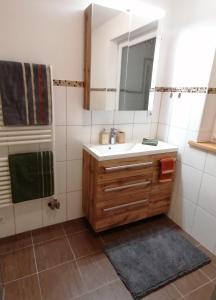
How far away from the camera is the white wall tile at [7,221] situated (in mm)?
1697

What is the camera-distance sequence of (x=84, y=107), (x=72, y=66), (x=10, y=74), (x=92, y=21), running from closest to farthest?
(x=10, y=74) < (x=92, y=21) < (x=72, y=66) < (x=84, y=107)

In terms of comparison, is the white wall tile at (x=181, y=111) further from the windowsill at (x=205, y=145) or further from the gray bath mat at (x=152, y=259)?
the gray bath mat at (x=152, y=259)

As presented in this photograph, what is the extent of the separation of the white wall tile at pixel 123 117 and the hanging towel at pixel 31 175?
2.31 feet

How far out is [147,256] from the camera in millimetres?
1642

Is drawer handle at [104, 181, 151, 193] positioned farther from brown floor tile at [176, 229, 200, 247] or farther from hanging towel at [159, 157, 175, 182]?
brown floor tile at [176, 229, 200, 247]

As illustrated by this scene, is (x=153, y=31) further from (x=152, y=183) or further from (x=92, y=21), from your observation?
(x=152, y=183)

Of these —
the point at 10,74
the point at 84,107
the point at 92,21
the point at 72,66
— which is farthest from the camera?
the point at 84,107

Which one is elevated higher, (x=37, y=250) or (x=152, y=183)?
(x=152, y=183)

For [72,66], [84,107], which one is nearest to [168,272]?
[84,107]

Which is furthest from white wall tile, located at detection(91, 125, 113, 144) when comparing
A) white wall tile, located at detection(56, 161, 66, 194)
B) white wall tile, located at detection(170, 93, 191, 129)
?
white wall tile, located at detection(170, 93, 191, 129)

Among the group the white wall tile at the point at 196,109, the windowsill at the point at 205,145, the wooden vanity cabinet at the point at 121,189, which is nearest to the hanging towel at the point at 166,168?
the wooden vanity cabinet at the point at 121,189

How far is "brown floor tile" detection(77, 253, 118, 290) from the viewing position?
1419mm

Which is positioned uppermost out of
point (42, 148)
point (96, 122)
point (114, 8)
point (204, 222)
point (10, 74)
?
point (114, 8)

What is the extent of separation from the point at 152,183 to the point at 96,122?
78cm
